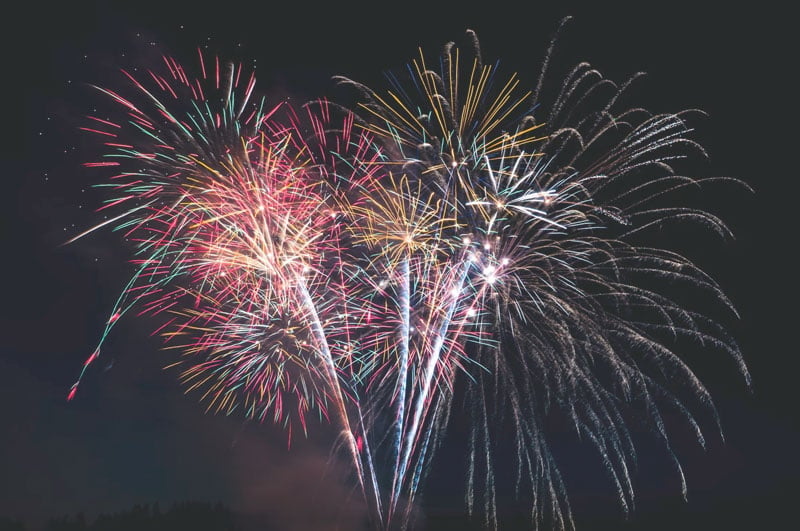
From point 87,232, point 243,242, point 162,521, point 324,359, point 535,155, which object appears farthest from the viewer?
point 162,521

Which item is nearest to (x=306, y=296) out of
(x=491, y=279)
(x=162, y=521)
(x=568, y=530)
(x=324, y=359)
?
(x=324, y=359)

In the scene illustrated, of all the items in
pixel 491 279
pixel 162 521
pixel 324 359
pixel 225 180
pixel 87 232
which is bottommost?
pixel 162 521

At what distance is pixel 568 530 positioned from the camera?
39.9m

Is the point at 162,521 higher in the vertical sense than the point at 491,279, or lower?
lower

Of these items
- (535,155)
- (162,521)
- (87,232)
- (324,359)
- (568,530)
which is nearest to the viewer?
(87,232)

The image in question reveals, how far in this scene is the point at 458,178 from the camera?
12281 millimetres

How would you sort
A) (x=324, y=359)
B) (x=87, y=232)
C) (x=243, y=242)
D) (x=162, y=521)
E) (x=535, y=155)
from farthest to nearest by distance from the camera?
(x=162, y=521) → (x=324, y=359) → (x=243, y=242) → (x=535, y=155) → (x=87, y=232)

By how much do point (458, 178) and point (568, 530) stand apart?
37114 mm

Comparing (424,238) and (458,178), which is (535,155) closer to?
(458,178)

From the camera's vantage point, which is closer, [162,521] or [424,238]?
[424,238]

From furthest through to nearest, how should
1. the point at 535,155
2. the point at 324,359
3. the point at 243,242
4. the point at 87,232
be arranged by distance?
the point at 324,359
the point at 243,242
the point at 535,155
the point at 87,232

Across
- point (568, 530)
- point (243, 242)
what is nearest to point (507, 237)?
point (243, 242)

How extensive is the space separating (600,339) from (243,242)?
28.5 feet

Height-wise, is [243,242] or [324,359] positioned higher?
[243,242]
